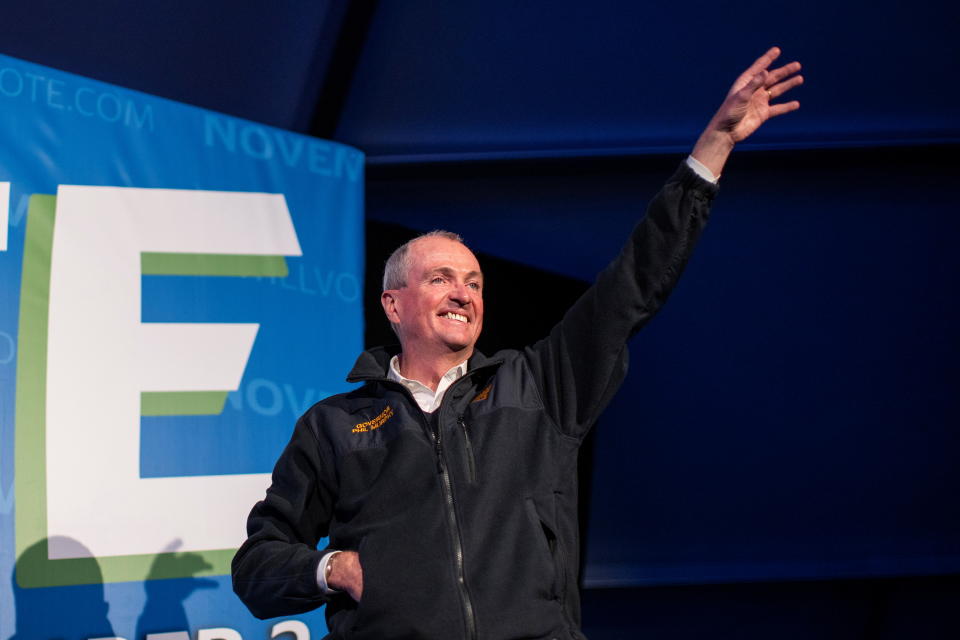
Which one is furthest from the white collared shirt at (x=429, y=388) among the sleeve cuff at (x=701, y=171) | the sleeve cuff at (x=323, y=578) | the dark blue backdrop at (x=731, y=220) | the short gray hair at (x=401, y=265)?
the dark blue backdrop at (x=731, y=220)

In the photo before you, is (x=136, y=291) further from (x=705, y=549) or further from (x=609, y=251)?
(x=705, y=549)

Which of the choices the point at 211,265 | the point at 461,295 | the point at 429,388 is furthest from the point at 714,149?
the point at 211,265

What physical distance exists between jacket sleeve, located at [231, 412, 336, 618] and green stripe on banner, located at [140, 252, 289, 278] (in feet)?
3.61

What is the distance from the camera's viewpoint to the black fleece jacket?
5.52 ft

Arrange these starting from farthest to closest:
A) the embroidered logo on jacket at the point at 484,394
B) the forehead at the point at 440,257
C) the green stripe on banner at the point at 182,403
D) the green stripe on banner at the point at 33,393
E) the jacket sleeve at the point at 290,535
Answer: the green stripe on banner at the point at 182,403
the green stripe on banner at the point at 33,393
the forehead at the point at 440,257
the embroidered logo on jacket at the point at 484,394
the jacket sleeve at the point at 290,535

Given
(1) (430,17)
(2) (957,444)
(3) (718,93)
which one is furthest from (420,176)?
(2) (957,444)

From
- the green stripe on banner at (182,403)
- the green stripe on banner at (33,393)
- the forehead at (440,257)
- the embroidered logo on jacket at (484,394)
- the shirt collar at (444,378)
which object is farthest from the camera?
the green stripe on banner at (182,403)

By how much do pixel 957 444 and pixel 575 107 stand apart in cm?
174

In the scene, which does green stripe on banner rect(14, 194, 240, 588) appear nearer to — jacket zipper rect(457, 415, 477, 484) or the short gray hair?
the short gray hair

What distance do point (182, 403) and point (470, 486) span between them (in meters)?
1.33

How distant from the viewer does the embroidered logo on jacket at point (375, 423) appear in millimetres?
1905

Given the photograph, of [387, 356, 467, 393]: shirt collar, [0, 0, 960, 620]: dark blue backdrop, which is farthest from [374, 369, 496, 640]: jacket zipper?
[0, 0, 960, 620]: dark blue backdrop

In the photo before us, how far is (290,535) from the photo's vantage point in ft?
6.31

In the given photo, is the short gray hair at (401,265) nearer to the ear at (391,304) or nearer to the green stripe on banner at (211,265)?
the ear at (391,304)
